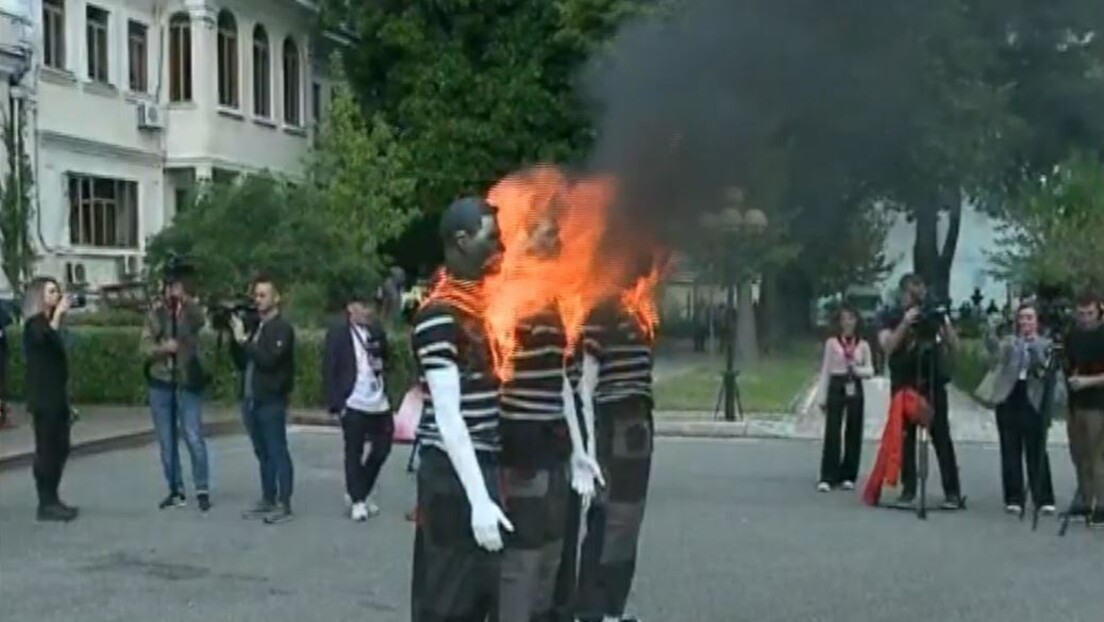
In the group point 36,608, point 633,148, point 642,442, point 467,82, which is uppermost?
point 467,82

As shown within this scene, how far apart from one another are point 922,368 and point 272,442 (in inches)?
Result: 199

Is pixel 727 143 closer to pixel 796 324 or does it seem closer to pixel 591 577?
pixel 591 577

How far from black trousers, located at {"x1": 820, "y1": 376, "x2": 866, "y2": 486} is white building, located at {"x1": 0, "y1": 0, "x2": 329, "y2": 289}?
16.4m

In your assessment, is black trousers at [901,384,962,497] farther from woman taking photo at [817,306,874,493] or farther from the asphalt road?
woman taking photo at [817,306,874,493]

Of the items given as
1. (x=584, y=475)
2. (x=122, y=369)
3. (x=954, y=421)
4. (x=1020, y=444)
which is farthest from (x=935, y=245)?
(x=122, y=369)

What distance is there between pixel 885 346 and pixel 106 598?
6.77 metres

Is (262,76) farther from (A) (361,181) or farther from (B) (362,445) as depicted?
(B) (362,445)

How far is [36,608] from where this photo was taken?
9859mm

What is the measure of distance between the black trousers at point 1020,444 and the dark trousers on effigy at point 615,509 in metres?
6.13

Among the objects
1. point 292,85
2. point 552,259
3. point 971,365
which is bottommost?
point 971,365

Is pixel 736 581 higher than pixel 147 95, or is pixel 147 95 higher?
pixel 147 95

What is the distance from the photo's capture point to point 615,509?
28.0ft

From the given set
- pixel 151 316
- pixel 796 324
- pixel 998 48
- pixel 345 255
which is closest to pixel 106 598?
pixel 151 316

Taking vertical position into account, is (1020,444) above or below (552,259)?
below
